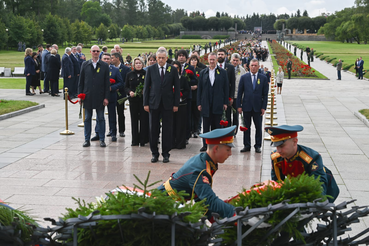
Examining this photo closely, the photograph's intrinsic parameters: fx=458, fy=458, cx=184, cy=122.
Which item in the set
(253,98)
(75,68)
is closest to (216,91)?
(253,98)

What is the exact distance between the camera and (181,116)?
9930 millimetres

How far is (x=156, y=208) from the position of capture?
9.14ft

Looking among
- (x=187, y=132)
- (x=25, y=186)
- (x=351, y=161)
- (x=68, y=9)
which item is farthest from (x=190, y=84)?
(x=68, y=9)

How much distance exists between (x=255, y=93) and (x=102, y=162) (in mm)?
3448

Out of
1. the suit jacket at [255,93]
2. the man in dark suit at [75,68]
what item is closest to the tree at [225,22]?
the man in dark suit at [75,68]

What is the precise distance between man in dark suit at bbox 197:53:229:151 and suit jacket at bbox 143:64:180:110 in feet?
3.15

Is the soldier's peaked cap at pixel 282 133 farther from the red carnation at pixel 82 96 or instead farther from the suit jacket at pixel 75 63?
the suit jacket at pixel 75 63

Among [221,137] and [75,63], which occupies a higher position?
[75,63]

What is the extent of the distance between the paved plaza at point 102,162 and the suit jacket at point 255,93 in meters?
1.00

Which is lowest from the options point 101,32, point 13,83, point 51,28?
point 13,83

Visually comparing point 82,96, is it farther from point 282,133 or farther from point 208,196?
point 208,196

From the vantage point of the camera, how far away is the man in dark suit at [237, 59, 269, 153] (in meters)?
9.59

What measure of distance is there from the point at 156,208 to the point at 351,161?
22.8 feet

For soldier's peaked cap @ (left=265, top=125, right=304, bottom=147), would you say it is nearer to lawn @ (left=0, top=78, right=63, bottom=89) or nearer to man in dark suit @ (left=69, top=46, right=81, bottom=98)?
man in dark suit @ (left=69, top=46, right=81, bottom=98)
